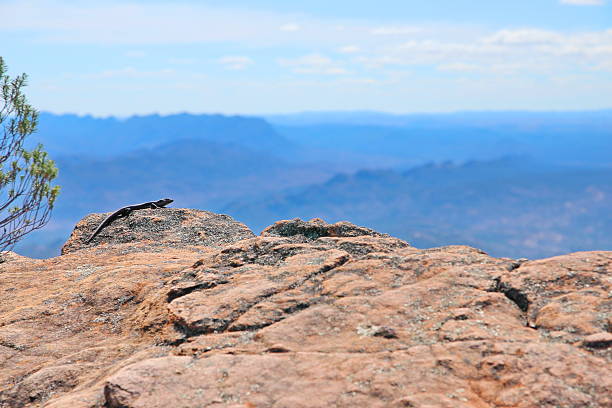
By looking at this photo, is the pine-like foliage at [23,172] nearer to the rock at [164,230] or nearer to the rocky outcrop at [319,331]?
the rock at [164,230]

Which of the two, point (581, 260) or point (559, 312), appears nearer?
point (559, 312)

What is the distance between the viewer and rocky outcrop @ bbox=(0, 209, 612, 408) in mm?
6754

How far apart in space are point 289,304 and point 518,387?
3.75m

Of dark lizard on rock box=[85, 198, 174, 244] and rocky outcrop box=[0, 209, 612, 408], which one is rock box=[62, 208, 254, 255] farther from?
rocky outcrop box=[0, 209, 612, 408]

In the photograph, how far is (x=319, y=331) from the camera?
8.18 m

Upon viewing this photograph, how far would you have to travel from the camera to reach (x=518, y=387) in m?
6.63

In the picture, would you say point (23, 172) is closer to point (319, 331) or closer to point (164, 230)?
point (164, 230)

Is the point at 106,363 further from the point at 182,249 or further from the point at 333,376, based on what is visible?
the point at 182,249

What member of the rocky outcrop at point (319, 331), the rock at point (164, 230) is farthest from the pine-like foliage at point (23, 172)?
the rocky outcrop at point (319, 331)

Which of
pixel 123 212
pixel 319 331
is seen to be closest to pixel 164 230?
pixel 123 212

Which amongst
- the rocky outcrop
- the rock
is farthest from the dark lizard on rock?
the rocky outcrop

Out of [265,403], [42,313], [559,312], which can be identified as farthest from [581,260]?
[42,313]

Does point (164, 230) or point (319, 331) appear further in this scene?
point (164, 230)

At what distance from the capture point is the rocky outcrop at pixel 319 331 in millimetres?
6754
